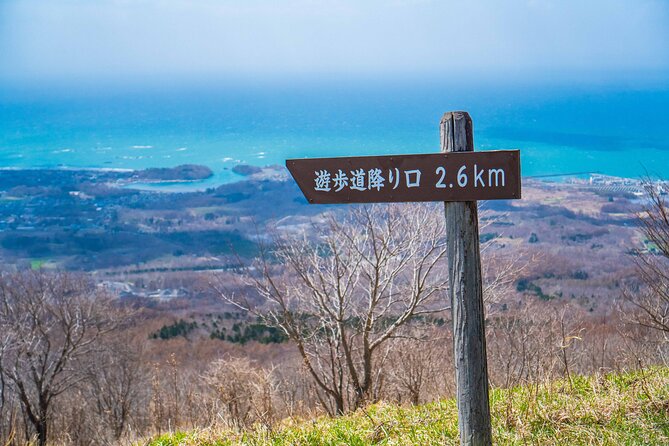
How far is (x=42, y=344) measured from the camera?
1880cm

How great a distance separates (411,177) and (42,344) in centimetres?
1873

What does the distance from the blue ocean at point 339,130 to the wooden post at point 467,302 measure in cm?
5720

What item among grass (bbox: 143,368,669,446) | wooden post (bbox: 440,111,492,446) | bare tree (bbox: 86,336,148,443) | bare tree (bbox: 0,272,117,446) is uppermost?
wooden post (bbox: 440,111,492,446)

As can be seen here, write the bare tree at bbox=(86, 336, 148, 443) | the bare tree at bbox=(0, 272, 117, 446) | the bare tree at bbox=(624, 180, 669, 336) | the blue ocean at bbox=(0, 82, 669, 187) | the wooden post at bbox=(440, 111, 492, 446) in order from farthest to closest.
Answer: the blue ocean at bbox=(0, 82, 669, 187), the bare tree at bbox=(86, 336, 148, 443), the bare tree at bbox=(0, 272, 117, 446), the bare tree at bbox=(624, 180, 669, 336), the wooden post at bbox=(440, 111, 492, 446)

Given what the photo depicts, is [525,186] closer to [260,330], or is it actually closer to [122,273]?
[260,330]

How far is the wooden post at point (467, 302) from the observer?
302cm

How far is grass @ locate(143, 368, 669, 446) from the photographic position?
141 inches

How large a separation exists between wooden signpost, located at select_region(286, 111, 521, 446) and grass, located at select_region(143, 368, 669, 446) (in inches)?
25.5

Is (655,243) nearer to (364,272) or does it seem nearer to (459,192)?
(459,192)

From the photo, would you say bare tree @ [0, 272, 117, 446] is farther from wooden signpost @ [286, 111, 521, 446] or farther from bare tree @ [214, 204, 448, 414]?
wooden signpost @ [286, 111, 521, 446]

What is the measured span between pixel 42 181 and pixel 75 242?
108 feet

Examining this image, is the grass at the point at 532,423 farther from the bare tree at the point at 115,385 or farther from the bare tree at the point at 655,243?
the bare tree at the point at 115,385

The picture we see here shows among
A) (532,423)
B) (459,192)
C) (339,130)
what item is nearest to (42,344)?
(532,423)

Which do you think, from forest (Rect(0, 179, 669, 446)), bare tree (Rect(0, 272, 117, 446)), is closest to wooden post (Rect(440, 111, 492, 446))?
forest (Rect(0, 179, 669, 446))
